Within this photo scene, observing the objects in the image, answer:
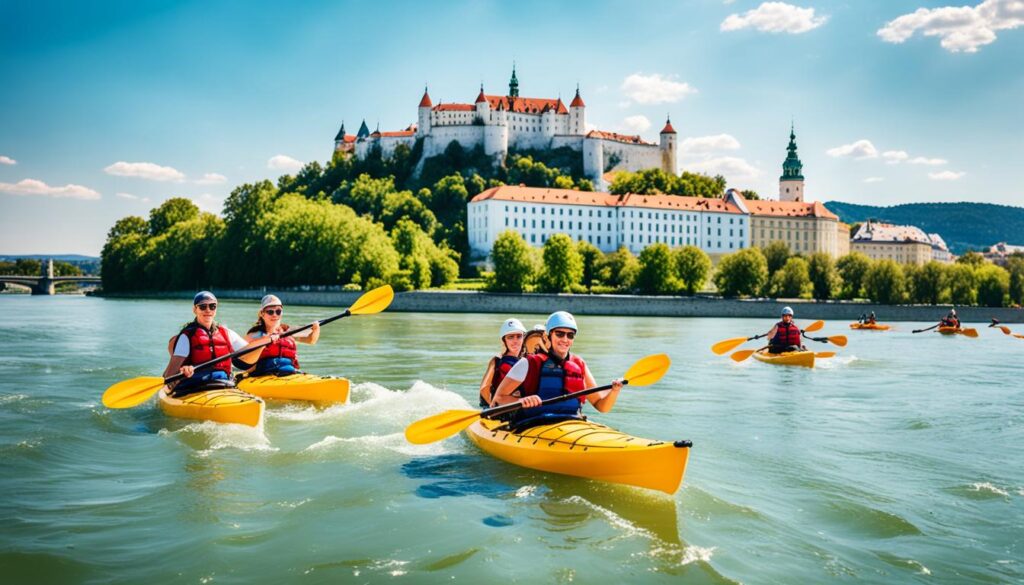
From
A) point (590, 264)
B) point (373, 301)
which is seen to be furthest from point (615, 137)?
point (373, 301)

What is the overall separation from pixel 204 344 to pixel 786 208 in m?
118

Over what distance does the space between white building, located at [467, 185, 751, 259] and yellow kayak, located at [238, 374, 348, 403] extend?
89.5 m

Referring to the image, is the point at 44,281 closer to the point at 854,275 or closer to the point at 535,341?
the point at 854,275

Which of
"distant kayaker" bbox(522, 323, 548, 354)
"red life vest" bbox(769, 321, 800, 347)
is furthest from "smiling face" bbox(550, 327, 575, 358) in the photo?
"red life vest" bbox(769, 321, 800, 347)

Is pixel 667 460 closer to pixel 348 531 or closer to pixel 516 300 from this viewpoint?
pixel 348 531

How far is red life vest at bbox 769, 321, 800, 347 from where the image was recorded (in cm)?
2195

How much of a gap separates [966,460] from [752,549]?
5.32m

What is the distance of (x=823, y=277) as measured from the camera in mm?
72938

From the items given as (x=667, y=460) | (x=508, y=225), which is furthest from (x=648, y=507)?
(x=508, y=225)

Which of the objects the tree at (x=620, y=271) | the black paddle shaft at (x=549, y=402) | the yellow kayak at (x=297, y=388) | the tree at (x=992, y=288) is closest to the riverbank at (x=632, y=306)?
the tree at (x=992, y=288)

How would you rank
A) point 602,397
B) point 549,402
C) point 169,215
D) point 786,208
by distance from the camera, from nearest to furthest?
point 549,402, point 602,397, point 169,215, point 786,208

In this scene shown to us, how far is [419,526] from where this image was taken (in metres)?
7.29

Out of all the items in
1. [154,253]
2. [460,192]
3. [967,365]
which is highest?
[460,192]

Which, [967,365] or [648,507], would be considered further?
[967,365]
